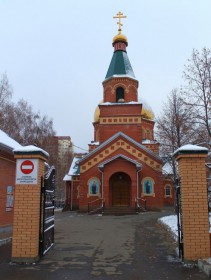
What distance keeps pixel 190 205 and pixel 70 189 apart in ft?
83.6

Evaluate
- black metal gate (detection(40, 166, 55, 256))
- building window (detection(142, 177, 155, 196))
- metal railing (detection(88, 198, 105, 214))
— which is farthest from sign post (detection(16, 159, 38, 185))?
building window (detection(142, 177, 155, 196))

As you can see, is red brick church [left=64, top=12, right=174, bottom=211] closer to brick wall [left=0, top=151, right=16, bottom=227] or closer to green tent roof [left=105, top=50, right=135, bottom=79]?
green tent roof [left=105, top=50, right=135, bottom=79]

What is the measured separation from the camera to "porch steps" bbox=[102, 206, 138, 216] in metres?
22.0

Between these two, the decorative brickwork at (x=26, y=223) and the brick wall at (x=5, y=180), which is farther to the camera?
the brick wall at (x=5, y=180)

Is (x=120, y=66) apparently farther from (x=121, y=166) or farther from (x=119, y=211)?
(x=119, y=211)

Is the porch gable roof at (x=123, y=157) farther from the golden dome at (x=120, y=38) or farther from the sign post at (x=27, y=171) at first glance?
the sign post at (x=27, y=171)

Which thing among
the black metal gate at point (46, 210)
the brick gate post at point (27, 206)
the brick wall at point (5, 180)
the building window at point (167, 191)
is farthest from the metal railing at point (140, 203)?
the brick gate post at point (27, 206)

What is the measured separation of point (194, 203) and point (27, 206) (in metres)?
3.62

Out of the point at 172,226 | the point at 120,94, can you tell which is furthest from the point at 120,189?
the point at 172,226

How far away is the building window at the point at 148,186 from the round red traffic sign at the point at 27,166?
18.5m

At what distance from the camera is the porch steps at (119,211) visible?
865 inches

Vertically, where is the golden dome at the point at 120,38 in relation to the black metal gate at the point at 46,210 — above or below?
above

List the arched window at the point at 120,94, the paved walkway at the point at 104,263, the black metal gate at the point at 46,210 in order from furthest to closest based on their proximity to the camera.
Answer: the arched window at the point at 120,94, the black metal gate at the point at 46,210, the paved walkway at the point at 104,263

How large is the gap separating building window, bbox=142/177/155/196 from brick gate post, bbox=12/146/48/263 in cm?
1826
